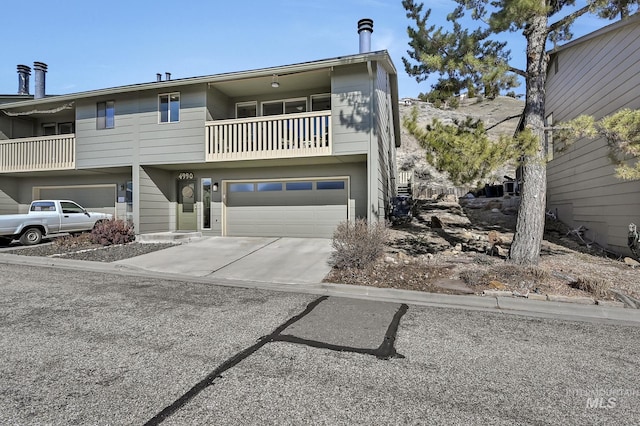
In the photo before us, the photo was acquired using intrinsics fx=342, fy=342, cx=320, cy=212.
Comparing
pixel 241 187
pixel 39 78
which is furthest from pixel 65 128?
pixel 241 187

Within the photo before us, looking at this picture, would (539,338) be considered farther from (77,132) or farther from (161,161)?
(77,132)

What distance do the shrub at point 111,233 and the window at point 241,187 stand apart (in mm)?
3723

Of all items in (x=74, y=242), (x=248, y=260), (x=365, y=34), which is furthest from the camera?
(x=365, y=34)

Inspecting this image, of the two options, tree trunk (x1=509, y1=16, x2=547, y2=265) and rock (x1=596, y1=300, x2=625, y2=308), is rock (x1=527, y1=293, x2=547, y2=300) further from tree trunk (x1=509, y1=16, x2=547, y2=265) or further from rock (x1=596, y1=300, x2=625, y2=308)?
tree trunk (x1=509, y1=16, x2=547, y2=265)

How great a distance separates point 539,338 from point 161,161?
38.7 feet

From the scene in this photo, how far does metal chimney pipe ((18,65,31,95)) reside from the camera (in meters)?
16.3

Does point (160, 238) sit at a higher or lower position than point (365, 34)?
lower

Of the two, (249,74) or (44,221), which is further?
(44,221)

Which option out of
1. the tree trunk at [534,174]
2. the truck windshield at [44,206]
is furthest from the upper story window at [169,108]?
the tree trunk at [534,174]

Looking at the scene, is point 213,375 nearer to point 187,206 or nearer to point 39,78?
point 187,206

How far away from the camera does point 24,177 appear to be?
50.6 feet

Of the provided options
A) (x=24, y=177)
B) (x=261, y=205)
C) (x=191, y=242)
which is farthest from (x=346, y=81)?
(x=24, y=177)

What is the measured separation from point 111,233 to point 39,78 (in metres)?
9.80

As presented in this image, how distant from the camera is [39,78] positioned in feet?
49.7
